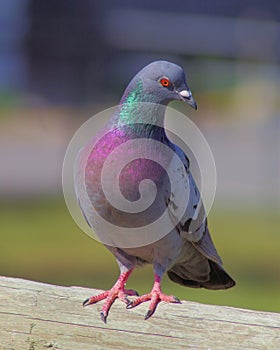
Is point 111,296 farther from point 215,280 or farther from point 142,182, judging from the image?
point 215,280

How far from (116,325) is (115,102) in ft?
46.6

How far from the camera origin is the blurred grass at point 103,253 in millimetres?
8477

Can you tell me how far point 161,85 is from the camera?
152 inches

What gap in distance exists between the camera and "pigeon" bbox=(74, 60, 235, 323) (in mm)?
3729

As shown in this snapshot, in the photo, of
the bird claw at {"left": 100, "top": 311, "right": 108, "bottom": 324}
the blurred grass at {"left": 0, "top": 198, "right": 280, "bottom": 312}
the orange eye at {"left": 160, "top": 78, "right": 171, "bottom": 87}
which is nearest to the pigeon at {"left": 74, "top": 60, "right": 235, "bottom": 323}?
the orange eye at {"left": 160, "top": 78, "right": 171, "bottom": 87}

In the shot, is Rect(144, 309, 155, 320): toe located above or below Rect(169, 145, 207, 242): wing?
below

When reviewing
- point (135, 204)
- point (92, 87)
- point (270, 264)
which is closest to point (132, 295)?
point (135, 204)

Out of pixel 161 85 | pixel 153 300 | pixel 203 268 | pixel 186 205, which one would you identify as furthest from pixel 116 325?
pixel 203 268

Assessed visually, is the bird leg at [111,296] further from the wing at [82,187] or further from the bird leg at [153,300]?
the wing at [82,187]

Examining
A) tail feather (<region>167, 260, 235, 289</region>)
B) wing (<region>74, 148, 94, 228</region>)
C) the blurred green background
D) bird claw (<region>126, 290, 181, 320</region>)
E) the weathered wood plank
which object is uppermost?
the blurred green background

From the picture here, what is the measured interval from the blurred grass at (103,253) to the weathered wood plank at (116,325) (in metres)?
3.76

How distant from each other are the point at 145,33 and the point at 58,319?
1321 centimetres

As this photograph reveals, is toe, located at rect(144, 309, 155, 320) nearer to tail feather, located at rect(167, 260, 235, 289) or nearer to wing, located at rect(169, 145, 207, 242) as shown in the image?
wing, located at rect(169, 145, 207, 242)

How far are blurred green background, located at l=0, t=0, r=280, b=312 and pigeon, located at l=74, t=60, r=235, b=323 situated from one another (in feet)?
12.8
